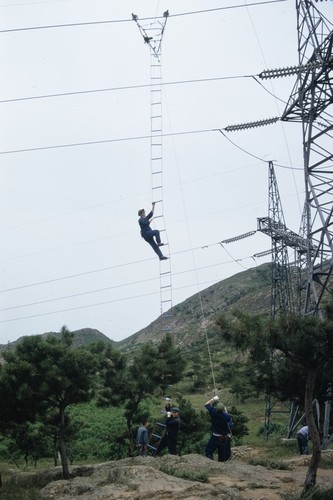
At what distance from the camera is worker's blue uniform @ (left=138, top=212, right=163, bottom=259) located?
17.0m

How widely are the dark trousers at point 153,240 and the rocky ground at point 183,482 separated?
613 centimetres

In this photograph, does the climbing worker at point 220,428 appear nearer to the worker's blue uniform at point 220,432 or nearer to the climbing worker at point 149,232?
the worker's blue uniform at point 220,432

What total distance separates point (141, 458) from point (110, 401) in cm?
1043

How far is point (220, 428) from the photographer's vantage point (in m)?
17.5

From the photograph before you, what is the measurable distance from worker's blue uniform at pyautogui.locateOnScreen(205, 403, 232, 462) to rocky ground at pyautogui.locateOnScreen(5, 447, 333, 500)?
2.35ft

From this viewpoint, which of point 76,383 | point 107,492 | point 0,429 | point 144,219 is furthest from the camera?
point 0,429

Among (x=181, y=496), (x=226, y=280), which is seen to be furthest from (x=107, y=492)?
(x=226, y=280)

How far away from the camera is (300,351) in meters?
13.6

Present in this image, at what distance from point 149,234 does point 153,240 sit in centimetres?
28

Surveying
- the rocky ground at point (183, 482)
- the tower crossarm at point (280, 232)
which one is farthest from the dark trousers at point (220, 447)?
the tower crossarm at point (280, 232)

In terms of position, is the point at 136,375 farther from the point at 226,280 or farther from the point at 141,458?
the point at 226,280

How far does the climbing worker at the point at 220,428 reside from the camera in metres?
17.0

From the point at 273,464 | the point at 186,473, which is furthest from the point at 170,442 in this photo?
the point at 186,473

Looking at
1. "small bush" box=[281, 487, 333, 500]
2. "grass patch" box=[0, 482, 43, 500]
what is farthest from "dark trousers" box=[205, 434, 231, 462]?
"grass patch" box=[0, 482, 43, 500]
